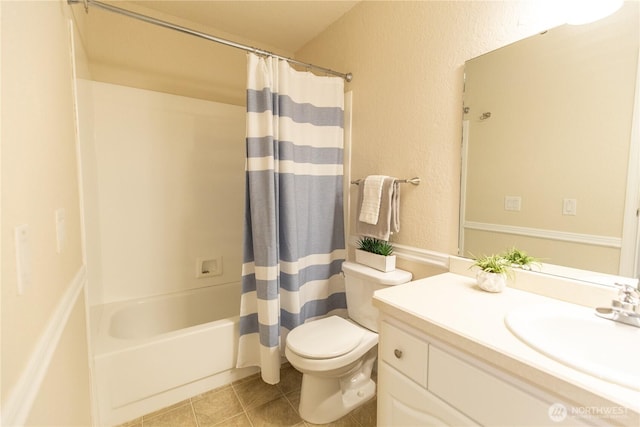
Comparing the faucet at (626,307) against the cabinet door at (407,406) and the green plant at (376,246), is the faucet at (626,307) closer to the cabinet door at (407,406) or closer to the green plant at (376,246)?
the cabinet door at (407,406)

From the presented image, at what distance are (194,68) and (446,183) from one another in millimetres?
1988

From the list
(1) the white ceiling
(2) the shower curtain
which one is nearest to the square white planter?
(2) the shower curtain

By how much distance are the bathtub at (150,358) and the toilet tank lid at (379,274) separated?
0.79 metres

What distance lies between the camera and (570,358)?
61 cm

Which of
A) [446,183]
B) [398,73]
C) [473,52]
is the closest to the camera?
[473,52]

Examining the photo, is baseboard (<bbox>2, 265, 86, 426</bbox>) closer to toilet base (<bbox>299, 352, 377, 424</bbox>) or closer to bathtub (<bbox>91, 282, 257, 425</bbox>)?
bathtub (<bbox>91, 282, 257, 425</bbox>)

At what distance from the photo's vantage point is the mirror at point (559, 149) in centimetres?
89

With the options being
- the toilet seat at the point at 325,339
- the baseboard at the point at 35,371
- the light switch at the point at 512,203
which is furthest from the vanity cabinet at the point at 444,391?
the baseboard at the point at 35,371

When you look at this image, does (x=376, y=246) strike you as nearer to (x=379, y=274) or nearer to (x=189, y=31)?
(x=379, y=274)

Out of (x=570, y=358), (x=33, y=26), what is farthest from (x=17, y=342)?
(x=570, y=358)

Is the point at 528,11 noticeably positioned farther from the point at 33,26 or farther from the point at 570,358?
the point at 33,26

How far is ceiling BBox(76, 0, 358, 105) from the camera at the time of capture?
182cm

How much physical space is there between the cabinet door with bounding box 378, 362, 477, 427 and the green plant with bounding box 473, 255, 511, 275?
53 centimetres

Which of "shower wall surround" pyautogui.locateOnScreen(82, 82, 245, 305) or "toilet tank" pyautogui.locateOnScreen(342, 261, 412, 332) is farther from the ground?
"shower wall surround" pyautogui.locateOnScreen(82, 82, 245, 305)
